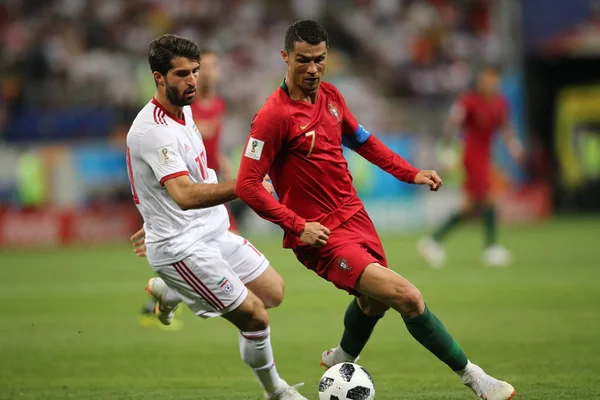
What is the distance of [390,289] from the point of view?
5.59m

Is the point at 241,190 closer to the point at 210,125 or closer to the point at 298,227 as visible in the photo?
the point at 298,227

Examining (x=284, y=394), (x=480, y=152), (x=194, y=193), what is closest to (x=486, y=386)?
(x=284, y=394)

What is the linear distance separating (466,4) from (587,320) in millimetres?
16933

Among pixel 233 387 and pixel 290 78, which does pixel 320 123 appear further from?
pixel 233 387

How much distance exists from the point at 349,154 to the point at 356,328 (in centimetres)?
1477

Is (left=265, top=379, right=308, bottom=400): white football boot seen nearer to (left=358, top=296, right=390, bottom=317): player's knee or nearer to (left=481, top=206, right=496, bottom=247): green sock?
(left=358, top=296, right=390, bottom=317): player's knee

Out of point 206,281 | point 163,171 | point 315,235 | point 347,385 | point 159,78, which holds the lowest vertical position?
point 347,385

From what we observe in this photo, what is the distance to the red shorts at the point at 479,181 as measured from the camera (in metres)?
14.1

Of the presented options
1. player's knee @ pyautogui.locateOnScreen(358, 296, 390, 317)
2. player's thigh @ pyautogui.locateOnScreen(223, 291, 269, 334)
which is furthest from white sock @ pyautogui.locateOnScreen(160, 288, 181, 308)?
player's knee @ pyautogui.locateOnScreen(358, 296, 390, 317)

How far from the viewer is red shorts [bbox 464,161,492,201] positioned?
14117 mm

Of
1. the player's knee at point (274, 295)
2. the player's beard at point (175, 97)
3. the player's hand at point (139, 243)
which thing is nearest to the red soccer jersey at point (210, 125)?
the player's hand at point (139, 243)

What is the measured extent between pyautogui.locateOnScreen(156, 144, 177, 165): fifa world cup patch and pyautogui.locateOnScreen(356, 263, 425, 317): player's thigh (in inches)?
52.0

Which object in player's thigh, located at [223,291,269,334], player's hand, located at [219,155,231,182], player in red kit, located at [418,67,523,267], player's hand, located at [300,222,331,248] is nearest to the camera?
player's hand, located at [300,222,331,248]

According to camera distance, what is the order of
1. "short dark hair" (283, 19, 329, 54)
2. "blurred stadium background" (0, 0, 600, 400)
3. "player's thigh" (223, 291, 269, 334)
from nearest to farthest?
"short dark hair" (283, 19, 329, 54) → "player's thigh" (223, 291, 269, 334) → "blurred stadium background" (0, 0, 600, 400)
